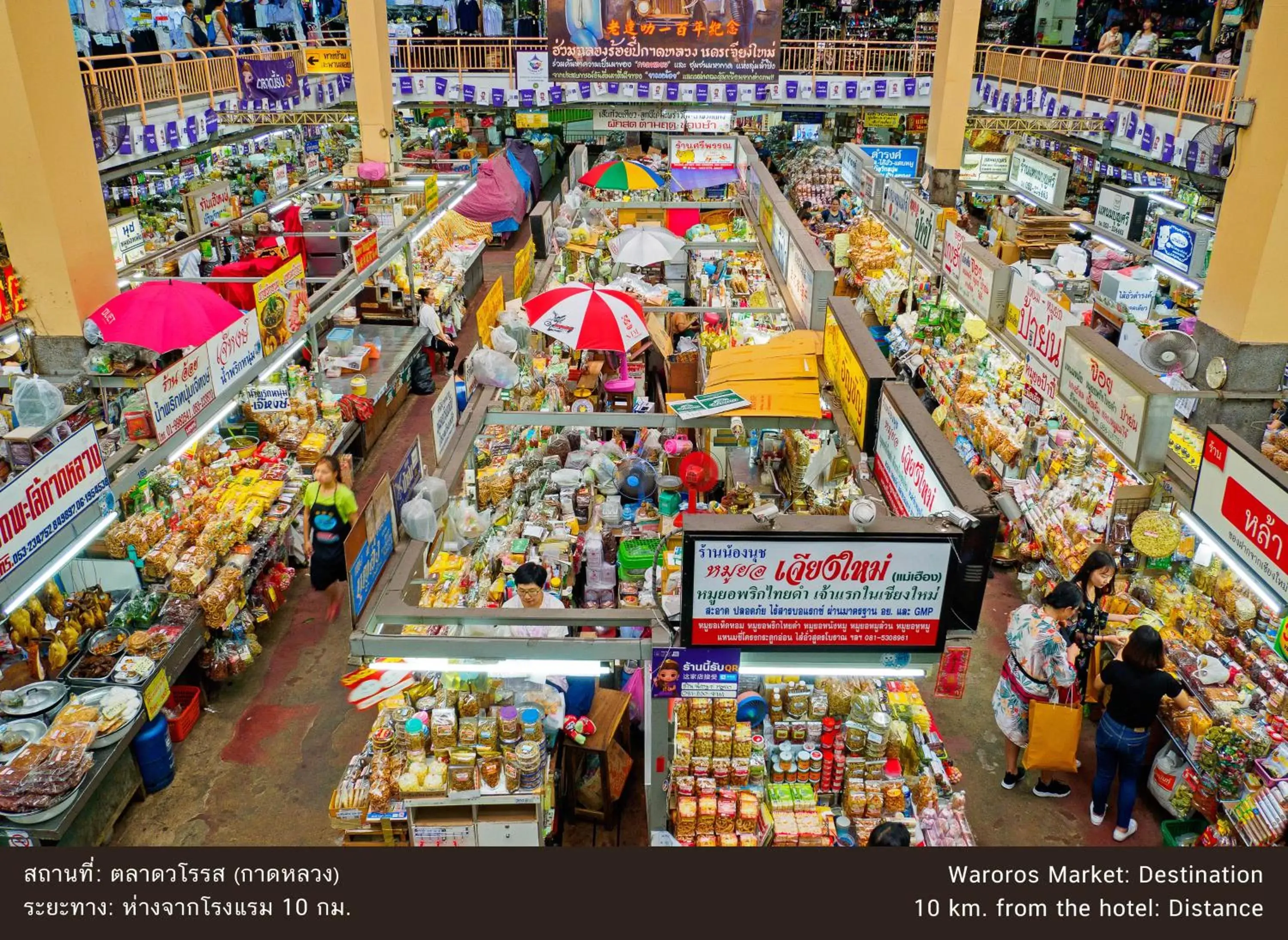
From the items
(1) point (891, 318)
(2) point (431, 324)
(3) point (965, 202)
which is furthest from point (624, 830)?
(3) point (965, 202)

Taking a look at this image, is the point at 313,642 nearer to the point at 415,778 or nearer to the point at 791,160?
the point at 415,778

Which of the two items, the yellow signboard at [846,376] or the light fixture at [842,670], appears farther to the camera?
the yellow signboard at [846,376]

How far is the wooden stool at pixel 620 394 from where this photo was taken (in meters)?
9.44

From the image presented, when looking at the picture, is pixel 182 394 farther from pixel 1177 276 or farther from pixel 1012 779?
pixel 1177 276

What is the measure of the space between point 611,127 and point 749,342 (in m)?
10.9

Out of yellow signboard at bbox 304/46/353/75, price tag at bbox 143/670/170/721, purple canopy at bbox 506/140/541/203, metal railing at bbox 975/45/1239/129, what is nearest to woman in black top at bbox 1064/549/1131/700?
price tag at bbox 143/670/170/721

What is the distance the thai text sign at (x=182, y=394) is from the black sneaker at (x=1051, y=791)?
21.6 feet

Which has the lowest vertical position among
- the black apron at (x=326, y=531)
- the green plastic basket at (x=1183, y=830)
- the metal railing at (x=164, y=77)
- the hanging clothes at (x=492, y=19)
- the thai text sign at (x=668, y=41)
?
the green plastic basket at (x=1183, y=830)

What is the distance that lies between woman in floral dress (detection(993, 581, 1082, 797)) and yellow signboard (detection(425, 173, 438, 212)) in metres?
11.2

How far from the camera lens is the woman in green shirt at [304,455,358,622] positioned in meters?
7.86

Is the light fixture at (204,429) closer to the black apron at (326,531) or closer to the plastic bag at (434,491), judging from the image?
the black apron at (326,531)

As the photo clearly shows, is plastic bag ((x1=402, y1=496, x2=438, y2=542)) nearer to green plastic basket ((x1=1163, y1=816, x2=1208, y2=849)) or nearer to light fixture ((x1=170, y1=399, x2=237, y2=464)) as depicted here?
light fixture ((x1=170, y1=399, x2=237, y2=464))

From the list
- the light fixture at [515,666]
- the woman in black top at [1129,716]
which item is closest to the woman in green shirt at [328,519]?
the light fixture at [515,666]

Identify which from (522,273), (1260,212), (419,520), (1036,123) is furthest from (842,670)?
(1036,123)
